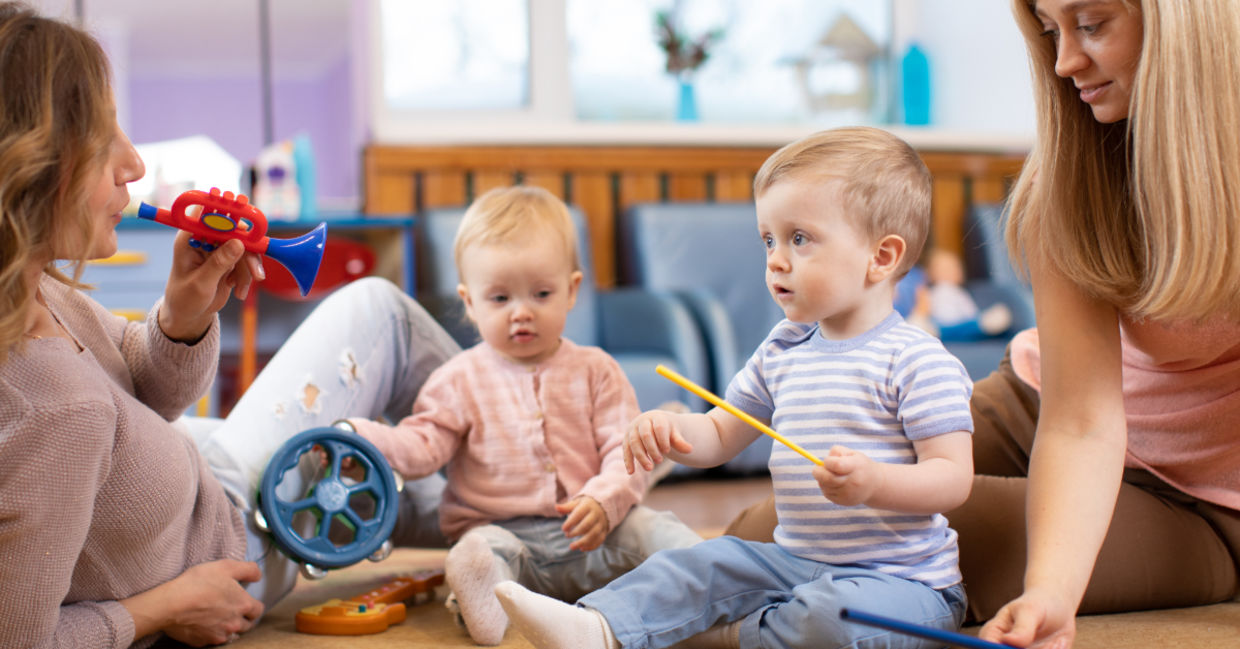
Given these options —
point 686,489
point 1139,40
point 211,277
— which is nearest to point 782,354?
point 1139,40

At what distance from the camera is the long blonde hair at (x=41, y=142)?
2.67 feet

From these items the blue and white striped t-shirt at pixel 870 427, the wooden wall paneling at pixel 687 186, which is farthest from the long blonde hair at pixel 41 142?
the wooden wall paneling at pixel 687 186

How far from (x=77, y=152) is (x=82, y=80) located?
6 centimetres

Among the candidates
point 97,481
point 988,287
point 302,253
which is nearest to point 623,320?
point 988,287

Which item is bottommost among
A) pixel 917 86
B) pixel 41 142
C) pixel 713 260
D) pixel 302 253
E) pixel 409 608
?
pixel 409 608

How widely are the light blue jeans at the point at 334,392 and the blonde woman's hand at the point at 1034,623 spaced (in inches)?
29.0

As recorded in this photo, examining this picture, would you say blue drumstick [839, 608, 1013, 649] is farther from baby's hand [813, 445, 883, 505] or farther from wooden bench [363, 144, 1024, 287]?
wooden bench [363, 144, 1024, 287]

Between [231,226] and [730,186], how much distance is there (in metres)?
2.32

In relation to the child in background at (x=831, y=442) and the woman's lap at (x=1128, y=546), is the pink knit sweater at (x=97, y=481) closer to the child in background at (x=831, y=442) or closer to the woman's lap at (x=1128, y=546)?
the child in background at (x=831, y=442)

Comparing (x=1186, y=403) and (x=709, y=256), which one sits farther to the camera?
(x=709, y=256)

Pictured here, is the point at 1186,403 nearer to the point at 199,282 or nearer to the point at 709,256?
the point at 199,282

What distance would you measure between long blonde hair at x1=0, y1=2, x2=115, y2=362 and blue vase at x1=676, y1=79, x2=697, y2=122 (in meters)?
2.55

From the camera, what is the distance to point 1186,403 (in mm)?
1157

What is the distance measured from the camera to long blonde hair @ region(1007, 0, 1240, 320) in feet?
2.94
